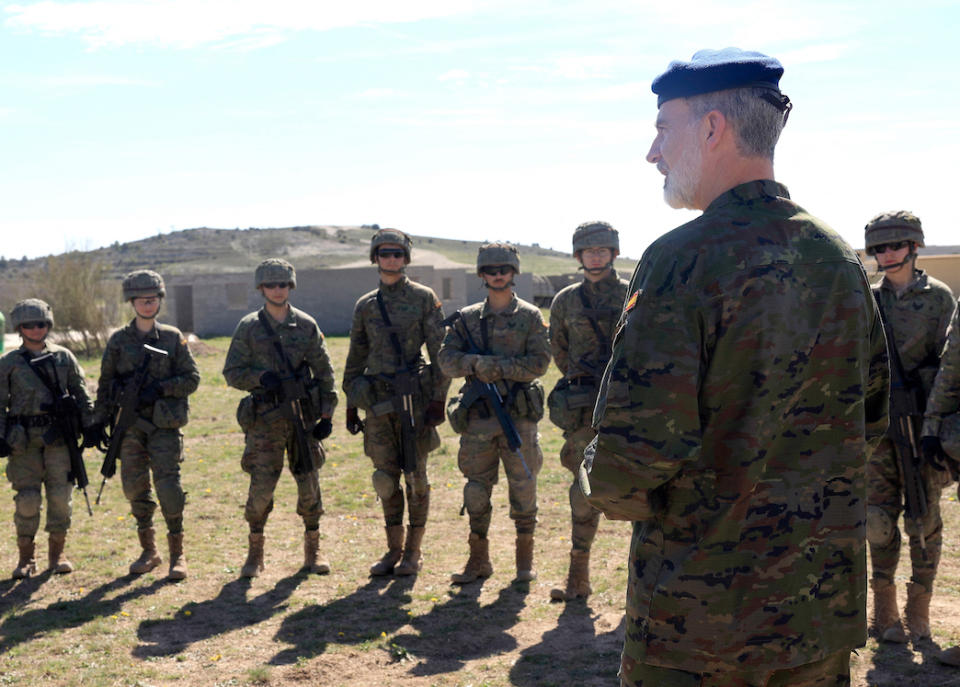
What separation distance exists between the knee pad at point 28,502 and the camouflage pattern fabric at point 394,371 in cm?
252

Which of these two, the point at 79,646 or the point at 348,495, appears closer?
the point at 79,646

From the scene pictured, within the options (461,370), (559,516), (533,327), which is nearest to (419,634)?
(461,370)

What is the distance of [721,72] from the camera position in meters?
2.23

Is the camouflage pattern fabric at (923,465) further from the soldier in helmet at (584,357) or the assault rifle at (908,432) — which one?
the soldier in helmet at (584,357)

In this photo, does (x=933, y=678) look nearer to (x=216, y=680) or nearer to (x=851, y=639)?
(x=851, y=639)

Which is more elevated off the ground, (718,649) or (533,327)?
(533,327)

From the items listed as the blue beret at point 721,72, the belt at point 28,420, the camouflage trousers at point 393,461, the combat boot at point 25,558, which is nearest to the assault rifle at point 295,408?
the camouflage trousers at point 393,461

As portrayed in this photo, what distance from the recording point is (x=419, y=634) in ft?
19.3

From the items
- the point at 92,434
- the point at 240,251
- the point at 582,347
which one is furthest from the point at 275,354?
the point at 240,251

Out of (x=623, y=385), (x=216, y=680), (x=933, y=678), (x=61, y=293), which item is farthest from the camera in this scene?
(x=61, y=293)

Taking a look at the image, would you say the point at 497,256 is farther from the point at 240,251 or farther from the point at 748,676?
the point at 240,251

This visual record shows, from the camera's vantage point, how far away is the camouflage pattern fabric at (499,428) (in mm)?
6738

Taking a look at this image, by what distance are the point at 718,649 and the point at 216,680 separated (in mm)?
3876

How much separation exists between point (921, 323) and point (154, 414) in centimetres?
540
